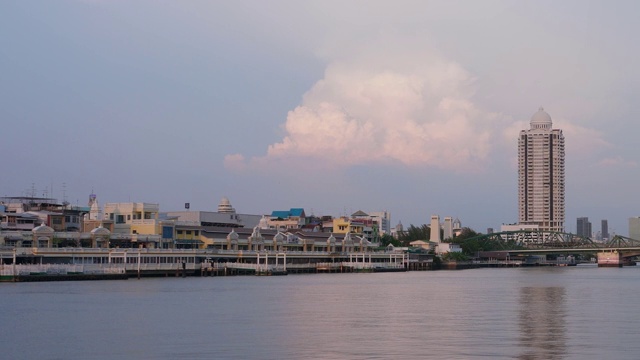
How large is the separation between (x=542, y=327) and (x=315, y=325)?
11.0m

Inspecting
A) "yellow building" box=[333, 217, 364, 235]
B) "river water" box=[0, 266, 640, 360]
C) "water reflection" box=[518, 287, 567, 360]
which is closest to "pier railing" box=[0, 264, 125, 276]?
"river water" box=[0, 266, 640, 360]

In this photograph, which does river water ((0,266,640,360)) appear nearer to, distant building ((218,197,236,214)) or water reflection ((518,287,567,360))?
water reflection ((518,287,567,360))

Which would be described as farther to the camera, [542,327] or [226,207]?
[226,207]

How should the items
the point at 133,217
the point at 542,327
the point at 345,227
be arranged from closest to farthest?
the point at 542,327 → the point at 133,217 → the point at 345,227

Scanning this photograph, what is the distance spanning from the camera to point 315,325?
1906 inches

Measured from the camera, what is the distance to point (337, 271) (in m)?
152

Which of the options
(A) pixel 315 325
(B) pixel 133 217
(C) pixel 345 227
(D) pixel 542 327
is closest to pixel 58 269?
(B) pixel 133 217

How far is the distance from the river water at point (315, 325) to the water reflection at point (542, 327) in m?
0.05

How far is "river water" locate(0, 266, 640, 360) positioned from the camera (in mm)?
37656

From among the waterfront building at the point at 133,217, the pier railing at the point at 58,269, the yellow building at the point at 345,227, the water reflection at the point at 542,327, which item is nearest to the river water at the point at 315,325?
the water reflection at the point at 542,327

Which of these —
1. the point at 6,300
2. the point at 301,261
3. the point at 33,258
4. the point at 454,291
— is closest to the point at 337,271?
the point at 301,261

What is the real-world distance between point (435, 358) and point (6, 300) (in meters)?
40.9

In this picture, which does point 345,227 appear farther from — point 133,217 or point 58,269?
point 58,269

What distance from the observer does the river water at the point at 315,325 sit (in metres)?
37.7
